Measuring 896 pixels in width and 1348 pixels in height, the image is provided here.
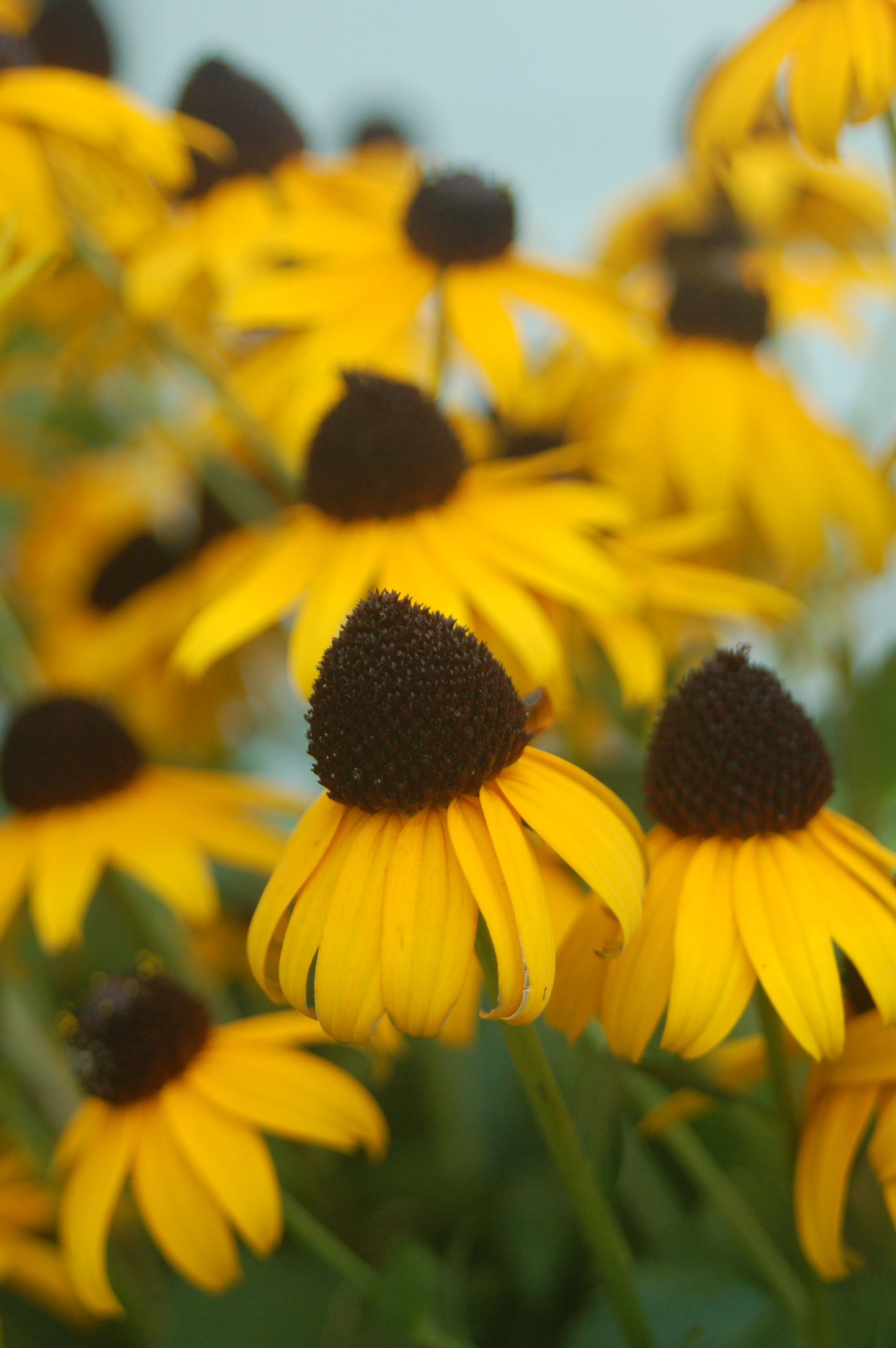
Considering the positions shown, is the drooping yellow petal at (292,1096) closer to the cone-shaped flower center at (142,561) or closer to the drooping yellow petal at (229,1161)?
the drooping yellow petal at (229,1161)

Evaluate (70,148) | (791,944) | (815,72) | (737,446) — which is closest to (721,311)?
(737,446)

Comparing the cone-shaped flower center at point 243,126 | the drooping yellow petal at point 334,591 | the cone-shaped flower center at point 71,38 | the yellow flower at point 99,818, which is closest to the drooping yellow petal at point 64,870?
the yellow flower at point 99,818

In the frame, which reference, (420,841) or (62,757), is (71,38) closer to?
(62,757)

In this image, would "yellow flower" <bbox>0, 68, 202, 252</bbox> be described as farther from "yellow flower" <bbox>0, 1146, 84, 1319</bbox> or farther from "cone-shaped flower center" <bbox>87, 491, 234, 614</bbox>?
"yellow flower" <bbox>0, 1146, 84, 1319</bbox>

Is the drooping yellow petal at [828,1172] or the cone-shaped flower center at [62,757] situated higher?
the drooping yellow petal at [828,1172]

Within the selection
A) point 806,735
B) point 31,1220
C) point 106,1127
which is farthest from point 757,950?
point 31,1220

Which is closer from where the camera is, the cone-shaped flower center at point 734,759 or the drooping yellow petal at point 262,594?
the cone-shaped flower center at point 734,759

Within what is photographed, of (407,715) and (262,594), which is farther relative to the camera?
(262,594)
